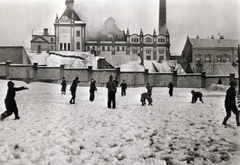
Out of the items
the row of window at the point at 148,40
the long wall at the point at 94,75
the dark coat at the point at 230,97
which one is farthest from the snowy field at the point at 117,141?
the row of window at the point at 148,40

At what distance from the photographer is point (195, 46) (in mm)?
40375

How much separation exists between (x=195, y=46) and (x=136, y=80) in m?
16.5

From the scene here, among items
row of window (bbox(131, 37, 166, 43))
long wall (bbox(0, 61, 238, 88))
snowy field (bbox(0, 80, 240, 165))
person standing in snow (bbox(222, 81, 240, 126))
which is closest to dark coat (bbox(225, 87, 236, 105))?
person standing in snow (bbox(222, 81, 240, 126))

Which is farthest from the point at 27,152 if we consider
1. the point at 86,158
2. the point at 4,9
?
the point at 4,9

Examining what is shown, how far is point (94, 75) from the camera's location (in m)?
28.5

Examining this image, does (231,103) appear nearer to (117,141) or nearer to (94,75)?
(117,141)

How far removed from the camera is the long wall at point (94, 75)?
2486cm

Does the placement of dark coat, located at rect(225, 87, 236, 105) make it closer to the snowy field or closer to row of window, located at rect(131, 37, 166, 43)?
the snowy field

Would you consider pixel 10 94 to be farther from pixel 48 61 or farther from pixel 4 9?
pixel 48 61

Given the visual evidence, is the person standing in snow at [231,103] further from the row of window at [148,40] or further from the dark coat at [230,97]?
the row of window at [148,40]

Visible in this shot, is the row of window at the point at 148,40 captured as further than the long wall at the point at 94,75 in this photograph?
Yes

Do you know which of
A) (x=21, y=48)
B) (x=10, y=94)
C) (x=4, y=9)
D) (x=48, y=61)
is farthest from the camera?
(x=48, y=61)

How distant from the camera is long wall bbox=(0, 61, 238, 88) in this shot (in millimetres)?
24859

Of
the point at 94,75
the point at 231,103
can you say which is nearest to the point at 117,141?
the point at 231,103
